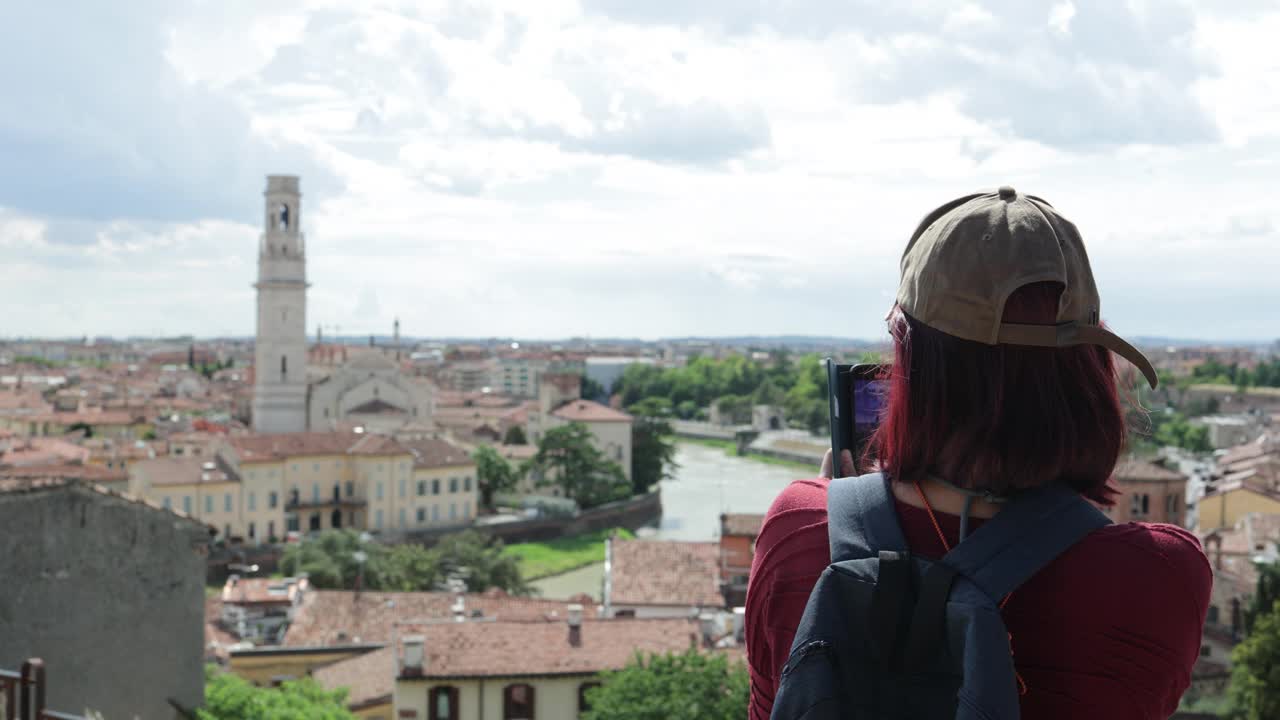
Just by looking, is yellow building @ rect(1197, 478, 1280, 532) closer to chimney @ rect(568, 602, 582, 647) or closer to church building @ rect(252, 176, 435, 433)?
chimney @ rect(568, 602, 582, 647)

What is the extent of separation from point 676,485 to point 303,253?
42.5 ft

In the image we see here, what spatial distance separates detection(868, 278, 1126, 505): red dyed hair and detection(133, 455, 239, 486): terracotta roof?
23391 millimetres

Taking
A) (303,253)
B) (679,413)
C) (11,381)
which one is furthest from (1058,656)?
(11,381)

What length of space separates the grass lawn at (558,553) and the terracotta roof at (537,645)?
12.8m

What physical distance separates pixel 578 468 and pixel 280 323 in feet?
34.7

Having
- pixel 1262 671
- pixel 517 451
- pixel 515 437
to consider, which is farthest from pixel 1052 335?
pixel 515 437

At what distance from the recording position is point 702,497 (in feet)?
111

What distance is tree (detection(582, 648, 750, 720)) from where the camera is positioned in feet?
25.6

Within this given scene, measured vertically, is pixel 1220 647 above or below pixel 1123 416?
below

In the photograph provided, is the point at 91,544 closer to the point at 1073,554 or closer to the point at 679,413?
the point at 1073,554

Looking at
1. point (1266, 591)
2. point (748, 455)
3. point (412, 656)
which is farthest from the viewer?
point (748, 455)

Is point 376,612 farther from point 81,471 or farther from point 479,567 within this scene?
point 81,471

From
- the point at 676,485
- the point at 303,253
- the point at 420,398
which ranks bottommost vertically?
the point at 676,485

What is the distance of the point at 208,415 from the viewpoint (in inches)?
1681
